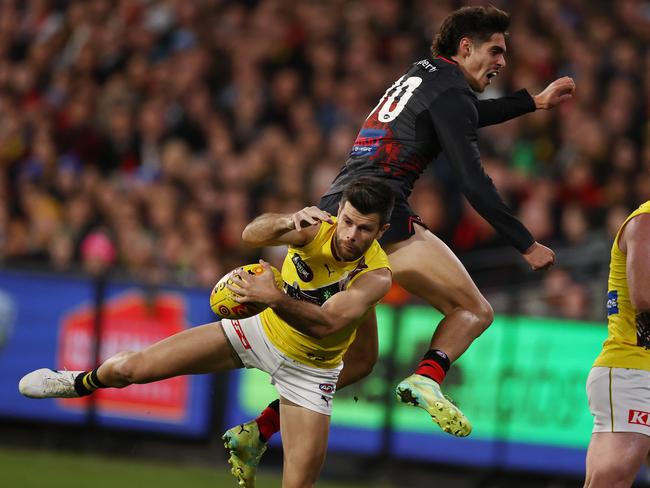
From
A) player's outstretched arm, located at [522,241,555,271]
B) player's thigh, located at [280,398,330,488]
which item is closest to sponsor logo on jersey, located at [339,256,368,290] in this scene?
player's thigh, located at [280,398,330,488]

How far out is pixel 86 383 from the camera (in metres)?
7.41

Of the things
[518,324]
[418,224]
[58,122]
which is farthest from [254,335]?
[58,122]

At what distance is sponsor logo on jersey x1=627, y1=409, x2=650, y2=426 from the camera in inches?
248

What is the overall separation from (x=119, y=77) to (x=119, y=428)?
5.95 metres

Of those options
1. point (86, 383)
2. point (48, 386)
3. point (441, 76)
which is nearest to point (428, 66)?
point (441, 76)

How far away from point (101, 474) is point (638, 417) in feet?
20.2

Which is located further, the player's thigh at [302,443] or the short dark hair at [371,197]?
the player's thigh at [302,443]

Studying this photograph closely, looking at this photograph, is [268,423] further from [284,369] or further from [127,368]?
[127,368]

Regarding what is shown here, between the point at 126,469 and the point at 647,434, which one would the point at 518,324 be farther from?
the point at 647,434

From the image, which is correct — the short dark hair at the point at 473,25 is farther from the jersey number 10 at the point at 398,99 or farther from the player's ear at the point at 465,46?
the jersey number 10 at the point at 398,99

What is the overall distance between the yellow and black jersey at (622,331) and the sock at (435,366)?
2.91 ft

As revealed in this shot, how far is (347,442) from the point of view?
11508 mm

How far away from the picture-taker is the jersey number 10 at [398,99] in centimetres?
704

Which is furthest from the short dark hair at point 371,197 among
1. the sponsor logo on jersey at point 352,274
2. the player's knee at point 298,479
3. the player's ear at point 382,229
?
the player's knee at point 298,479
